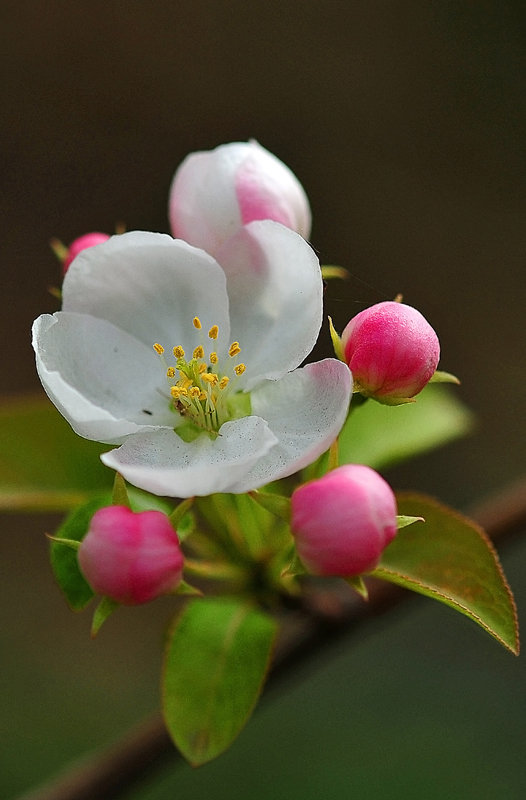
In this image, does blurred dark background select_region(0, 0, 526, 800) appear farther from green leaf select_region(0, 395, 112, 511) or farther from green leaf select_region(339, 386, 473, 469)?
green leaf select_region(0, 395, 112, 511)

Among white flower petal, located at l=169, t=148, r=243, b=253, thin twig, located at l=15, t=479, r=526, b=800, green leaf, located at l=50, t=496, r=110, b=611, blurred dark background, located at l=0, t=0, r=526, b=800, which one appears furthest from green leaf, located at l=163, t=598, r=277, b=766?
blurred dark background, located at l=0, t=0, r=526, b=800

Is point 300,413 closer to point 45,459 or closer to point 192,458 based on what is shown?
point 192,458

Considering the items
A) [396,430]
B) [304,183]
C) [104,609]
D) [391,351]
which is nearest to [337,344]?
[391,351]

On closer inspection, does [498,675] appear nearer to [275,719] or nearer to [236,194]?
[275,719]

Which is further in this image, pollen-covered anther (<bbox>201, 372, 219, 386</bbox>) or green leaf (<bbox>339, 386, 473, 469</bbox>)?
green leaf (<bbox>339, 386, 473, 469</bbox>)

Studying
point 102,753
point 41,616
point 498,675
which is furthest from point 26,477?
point 41,616

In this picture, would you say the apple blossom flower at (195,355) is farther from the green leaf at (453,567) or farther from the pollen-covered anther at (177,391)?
the green leaf at (453,567)

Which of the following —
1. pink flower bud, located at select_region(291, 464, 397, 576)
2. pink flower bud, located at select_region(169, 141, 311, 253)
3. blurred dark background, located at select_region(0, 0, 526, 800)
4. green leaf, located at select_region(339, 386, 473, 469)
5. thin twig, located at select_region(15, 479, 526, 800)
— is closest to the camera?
pink flower bud, located at select_region(291, 464, 397, 576)
